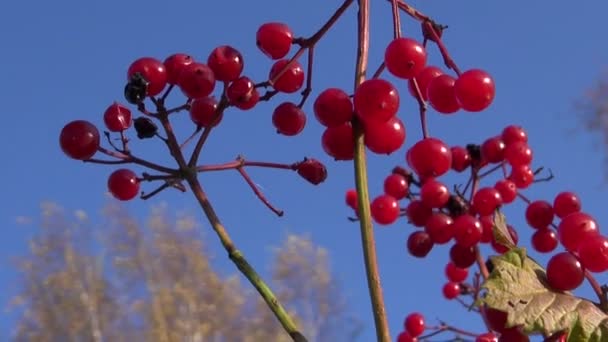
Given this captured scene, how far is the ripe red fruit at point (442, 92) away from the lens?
749mm

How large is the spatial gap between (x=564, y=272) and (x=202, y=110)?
310 millimetres

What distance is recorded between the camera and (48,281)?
10.5 meters

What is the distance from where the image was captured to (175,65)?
0.77m

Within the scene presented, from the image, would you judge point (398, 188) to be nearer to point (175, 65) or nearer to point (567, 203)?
point (567, 203)

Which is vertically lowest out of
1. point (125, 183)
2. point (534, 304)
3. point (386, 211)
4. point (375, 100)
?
point (534, 304)

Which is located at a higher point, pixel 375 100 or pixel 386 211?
pixel 386 211

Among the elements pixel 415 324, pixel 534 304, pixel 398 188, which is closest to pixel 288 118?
pixel 534 304

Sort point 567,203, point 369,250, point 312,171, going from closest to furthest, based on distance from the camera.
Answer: point 369,250 → point 312,171 → point 567,203

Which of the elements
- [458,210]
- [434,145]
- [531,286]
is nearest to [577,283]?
[531,286]

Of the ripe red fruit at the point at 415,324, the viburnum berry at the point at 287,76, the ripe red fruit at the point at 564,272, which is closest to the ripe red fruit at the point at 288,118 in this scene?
the viburnum berry at the point at 287,76

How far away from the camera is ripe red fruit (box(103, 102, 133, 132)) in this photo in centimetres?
75

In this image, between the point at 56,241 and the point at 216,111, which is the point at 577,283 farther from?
the point at 56,241

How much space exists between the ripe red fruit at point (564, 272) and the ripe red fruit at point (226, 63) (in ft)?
0.93

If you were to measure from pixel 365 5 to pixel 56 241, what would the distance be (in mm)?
10570
